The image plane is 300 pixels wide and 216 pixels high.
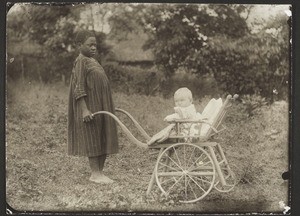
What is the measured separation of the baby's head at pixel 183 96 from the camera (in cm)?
356

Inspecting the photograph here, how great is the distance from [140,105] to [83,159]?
1.56 feet

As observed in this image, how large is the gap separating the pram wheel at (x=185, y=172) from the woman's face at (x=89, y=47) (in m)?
0.74

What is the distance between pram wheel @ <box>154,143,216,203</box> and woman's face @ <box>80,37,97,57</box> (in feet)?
2.41

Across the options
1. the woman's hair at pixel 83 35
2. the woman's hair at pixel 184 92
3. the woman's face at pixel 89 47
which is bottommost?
the woman's hair at pixel 184 92

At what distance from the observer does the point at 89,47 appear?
140 inches

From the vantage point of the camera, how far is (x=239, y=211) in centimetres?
359

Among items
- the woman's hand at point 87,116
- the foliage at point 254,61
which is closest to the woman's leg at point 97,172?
the woman's hand at point 87,116

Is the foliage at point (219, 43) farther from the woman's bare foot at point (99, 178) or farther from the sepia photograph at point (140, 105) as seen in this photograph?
the woman's bare foot at point (99, 178)

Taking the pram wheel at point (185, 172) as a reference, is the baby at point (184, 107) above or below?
above

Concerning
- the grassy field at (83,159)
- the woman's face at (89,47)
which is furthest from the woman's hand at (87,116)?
the woman's face at (89,47)

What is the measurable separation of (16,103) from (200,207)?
128cm

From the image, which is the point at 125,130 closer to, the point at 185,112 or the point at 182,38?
the point at 185,112

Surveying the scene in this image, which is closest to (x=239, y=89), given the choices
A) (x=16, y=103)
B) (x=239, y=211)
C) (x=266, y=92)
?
(x=266, y=92)

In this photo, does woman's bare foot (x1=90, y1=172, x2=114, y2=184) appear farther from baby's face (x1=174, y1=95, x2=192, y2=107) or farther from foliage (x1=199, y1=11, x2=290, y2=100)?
foliage (x1=199, y1=11, x2=290, y2=100)
